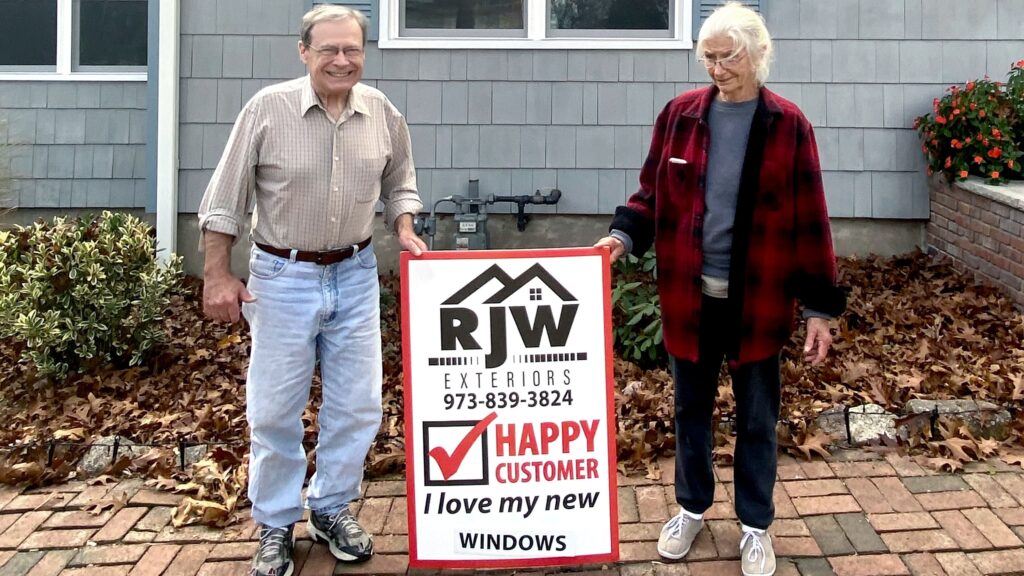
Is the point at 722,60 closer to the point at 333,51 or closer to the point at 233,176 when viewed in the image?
the point at 333,51

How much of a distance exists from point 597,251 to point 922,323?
3.23 m

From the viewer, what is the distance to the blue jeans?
2.80 meters

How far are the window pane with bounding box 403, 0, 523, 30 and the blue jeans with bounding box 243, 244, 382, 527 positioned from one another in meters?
3.80

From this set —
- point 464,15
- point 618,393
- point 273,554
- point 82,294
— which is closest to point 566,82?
point 464,15

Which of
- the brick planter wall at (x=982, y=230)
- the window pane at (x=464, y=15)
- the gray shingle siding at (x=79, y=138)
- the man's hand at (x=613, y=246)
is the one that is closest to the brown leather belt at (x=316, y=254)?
the man's hand at (x=613, y=246)

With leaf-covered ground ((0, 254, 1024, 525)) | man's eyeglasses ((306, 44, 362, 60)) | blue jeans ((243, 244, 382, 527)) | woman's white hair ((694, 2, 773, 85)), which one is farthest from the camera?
leaf-covered ground ((0, 254, 1024, 525))

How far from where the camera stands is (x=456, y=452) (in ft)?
9.48

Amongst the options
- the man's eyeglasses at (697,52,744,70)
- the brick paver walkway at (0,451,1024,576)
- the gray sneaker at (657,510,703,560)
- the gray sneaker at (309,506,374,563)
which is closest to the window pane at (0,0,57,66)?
the brick paver walkway at (0,451,1024,576)

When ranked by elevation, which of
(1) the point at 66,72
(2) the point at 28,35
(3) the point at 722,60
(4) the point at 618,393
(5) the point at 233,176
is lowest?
(4) the point at 618,393

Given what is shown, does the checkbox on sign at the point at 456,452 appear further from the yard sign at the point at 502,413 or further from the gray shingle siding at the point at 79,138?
the gray shingle siding at the point at 79,138

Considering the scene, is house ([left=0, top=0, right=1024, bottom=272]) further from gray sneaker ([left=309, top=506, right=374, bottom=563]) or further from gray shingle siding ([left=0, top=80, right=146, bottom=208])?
gray sneaker ([left=309, top=506, right=374, bottom=563])

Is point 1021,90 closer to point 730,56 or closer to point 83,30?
point 730,56

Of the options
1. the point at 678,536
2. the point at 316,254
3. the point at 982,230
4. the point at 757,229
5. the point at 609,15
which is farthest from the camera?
the point at 609,15

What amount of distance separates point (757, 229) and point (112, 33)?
20.2 ft
